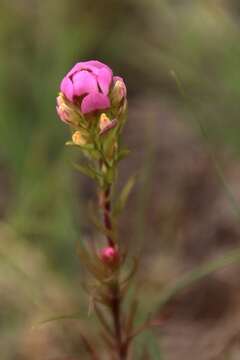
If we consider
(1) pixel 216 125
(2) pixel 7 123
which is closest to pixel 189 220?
(1) pixel 216 125

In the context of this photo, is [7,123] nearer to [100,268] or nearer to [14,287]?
[14,287]

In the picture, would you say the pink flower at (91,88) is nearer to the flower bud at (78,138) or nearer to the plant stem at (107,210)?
the flower bud at (78,138)

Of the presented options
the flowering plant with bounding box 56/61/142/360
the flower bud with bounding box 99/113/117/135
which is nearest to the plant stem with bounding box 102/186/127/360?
the flowering plant with bounding box 56/61/142/360

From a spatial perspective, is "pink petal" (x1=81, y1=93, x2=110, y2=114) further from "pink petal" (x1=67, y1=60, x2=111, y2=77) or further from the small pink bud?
the small pink bud

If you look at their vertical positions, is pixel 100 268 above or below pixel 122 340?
above

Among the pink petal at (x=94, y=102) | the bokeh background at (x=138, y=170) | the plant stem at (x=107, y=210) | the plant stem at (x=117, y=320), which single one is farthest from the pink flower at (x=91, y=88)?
the bokeh background at (x=138, y=170)

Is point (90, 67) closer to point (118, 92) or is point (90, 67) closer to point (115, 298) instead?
point (118, 92)
